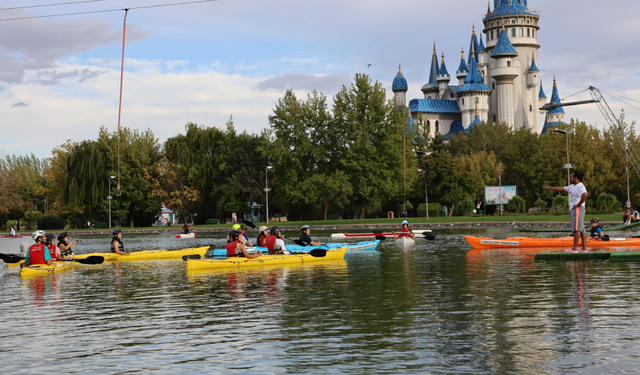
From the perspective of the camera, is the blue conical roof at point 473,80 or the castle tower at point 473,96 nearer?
the castle tower at point 473,96

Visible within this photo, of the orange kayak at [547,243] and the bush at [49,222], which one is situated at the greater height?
the bush at [49,222]

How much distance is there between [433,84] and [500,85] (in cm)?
3003

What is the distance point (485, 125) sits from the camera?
113 metres

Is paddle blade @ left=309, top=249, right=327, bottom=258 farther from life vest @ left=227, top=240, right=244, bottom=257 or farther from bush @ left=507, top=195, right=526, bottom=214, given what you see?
bush @ left=507, top=195, right=526, bottom=214

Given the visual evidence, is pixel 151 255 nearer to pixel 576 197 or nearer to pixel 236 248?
pixel 236 248

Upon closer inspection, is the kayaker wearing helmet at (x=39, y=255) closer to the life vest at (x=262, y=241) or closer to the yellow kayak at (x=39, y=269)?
the yellow kayak at (x=39, y=269)

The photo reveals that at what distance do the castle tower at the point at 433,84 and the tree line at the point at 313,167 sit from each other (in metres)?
72.8

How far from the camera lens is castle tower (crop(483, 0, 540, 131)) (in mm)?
143375

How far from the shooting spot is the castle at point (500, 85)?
139 metres

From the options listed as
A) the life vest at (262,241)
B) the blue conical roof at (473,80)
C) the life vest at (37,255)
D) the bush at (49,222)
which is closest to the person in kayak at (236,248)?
the life vest at (262,241)

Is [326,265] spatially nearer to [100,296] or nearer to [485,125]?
[100,296]

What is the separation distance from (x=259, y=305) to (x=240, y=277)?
6572 mm

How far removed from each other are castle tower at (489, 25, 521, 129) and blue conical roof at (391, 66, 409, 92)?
2495 centimetres

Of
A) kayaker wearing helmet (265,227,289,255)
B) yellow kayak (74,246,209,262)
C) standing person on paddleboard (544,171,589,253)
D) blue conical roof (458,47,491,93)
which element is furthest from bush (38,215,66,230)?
blue conical roof (458,47,491,93)
